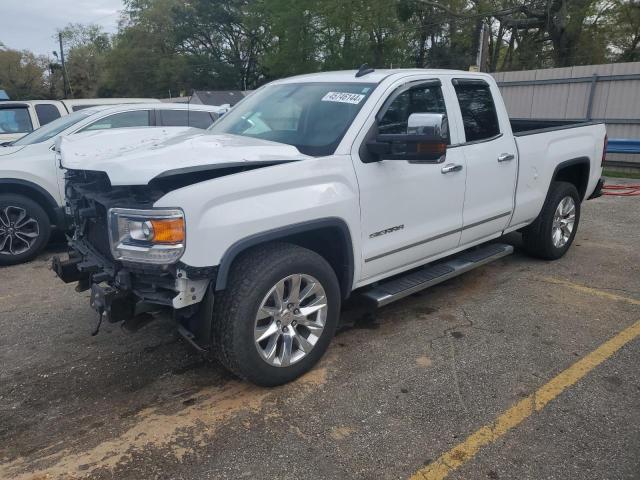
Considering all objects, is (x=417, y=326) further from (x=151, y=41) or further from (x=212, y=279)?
(x=151, y=41)

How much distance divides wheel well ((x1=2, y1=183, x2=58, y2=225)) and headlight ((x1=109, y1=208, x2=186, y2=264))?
12.7ft

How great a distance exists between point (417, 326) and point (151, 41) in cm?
6242

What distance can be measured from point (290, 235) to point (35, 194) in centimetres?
433

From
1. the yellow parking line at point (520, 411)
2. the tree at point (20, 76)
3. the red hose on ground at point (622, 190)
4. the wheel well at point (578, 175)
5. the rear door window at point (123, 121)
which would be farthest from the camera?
the tree at point (20, 76)

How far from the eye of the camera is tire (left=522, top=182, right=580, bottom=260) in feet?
17.8

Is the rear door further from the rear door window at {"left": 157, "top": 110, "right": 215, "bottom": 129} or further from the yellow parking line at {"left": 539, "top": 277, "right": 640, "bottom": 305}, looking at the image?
the rear door window at {"left": 157, "top": 110, "right": 215, "bottom": 129}

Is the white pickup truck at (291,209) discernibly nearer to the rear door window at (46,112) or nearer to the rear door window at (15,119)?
the rear door window at (46,112)

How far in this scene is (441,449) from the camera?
2.70 metres

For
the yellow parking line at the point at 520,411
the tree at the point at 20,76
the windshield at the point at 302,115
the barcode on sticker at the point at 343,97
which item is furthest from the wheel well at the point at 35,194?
the tree at the point at 20,76

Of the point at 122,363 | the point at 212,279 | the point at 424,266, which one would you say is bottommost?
the point at 122,363

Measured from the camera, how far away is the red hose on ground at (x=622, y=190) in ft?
31.3

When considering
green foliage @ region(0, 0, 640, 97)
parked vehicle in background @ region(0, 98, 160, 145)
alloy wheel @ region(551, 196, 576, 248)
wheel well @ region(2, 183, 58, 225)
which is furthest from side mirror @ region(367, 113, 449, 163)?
green foliage @ region(0, 0, 640, 97)

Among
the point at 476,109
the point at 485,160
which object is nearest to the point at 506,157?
the point at 485,160

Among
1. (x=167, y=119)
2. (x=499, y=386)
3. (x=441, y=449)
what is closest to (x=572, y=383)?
(x=499, y=386)
